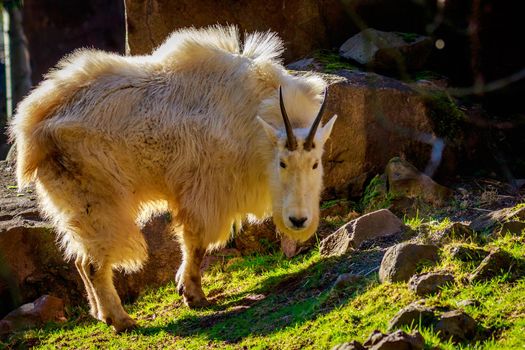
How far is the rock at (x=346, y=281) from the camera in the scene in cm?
586

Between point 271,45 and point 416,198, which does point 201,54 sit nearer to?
point 271,45

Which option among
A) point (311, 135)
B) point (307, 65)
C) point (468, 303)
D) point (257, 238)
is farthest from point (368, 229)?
point (307, 65)

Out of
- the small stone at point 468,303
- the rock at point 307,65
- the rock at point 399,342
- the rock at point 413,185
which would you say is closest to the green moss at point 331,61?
the rock at point 307,65

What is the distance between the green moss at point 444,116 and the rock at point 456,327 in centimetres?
397

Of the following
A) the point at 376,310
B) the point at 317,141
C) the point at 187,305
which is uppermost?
the point at 317,141

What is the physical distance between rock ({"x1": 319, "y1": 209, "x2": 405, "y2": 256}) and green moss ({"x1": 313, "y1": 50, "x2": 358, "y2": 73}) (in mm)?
2443

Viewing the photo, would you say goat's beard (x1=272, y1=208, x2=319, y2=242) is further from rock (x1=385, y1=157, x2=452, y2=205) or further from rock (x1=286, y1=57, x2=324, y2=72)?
rock (x1=286, y1=57, x2=324, y2=72)

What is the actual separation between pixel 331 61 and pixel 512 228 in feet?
12.5

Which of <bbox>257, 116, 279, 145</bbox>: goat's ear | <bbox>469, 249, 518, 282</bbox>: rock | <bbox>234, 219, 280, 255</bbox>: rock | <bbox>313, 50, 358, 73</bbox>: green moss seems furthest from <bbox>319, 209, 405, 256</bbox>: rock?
<bbox>313, 50, 358, 73</bbox>: green moss

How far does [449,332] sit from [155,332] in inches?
103

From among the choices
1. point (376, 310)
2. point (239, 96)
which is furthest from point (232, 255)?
point (376, 310)

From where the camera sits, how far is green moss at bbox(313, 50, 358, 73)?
8.94m

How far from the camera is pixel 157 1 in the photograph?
9.73m

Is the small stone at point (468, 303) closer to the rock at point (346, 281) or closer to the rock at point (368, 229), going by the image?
the rock at point (346, 281)
